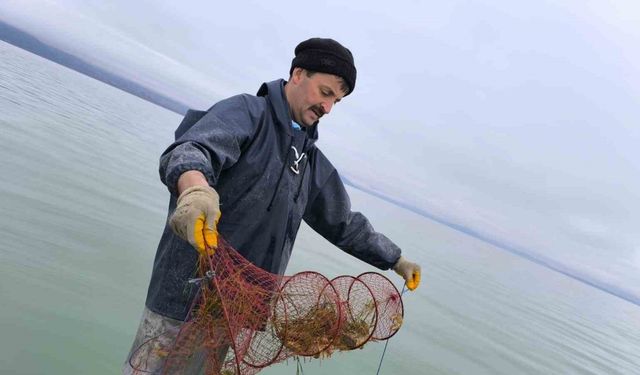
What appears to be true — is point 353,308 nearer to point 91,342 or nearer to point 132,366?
point 132,366

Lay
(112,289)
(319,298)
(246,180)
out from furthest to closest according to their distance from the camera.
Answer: (112,289) → (319,298) → (246,180)

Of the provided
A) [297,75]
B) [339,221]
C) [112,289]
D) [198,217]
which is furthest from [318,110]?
[112,289]

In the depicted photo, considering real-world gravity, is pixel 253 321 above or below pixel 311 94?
below

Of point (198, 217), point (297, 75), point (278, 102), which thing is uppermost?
point (297, 75)

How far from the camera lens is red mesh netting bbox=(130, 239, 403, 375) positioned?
6.04 feet

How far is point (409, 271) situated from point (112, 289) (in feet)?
13.0

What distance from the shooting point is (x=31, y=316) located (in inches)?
173

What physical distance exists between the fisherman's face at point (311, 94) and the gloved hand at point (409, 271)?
1.03 m

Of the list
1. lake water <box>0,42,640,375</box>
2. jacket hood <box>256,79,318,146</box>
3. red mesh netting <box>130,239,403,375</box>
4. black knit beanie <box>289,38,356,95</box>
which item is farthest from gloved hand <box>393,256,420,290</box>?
lake water <box>0,42,640,375</box>

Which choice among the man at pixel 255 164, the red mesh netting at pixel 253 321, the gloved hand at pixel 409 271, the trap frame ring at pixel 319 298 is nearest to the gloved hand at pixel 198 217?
the man at pixel 255 164

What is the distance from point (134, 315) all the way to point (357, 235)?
11.2 feet

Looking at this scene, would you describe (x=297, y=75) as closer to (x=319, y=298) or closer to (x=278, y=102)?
(x=278, y=102)

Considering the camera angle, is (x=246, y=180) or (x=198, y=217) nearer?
(x=198, y=217)

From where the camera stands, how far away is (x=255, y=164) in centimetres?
192
